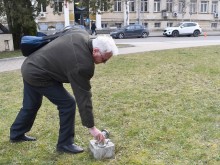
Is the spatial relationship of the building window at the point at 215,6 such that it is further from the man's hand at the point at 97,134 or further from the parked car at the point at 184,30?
the man's hand at the point at 97,134

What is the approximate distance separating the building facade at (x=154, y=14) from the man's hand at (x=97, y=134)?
37.7 m

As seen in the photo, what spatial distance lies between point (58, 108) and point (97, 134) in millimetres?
603

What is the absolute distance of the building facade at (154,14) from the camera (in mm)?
42728

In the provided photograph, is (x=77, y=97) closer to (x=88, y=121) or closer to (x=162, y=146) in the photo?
(x=88, y=121)

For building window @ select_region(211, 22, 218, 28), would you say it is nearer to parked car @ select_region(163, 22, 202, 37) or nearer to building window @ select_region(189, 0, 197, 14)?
building window @ select_region(189, 0, 197, 14)

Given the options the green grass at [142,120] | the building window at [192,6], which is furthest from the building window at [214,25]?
the green grass at [142,120]

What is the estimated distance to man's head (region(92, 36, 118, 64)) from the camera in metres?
3.54

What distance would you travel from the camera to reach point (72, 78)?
3.65 metres

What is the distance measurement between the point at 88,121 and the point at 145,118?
201 centimetres

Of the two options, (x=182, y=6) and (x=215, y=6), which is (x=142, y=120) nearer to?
(x=182, y=6)

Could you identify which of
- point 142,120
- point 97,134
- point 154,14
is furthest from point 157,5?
point 97,134

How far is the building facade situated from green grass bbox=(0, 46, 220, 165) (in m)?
33.3

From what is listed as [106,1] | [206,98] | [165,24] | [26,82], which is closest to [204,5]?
[165,24]

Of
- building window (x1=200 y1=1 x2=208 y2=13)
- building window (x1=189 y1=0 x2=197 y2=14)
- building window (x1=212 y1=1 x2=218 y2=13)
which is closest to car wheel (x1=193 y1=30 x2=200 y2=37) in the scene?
building window (x1=189 y1=0 x2=197 y2=14)
